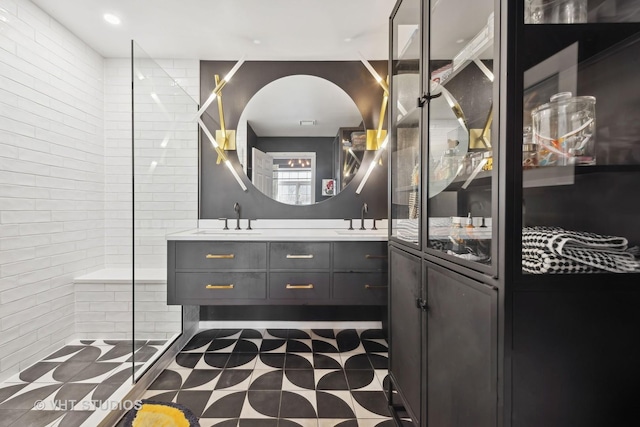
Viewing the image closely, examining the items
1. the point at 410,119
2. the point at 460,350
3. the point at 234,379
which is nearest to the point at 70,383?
the point at 234,379

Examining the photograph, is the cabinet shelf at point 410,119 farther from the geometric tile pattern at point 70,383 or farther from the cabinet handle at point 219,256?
the geometric tile pattern at point 70,383

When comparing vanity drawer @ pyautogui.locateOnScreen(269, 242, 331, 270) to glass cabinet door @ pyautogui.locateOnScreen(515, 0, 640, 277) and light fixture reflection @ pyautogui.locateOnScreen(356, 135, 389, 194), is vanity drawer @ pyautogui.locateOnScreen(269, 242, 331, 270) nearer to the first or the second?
light fixture reflection @ pyautogui.locateOnScreen(356, 135, 389, 194)

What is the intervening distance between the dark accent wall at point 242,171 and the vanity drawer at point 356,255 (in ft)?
2.04

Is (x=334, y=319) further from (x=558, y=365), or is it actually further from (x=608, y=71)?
(x=608, y=71)

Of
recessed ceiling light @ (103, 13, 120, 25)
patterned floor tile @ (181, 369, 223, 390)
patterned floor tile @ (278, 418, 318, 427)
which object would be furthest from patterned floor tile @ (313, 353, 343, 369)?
recessed ceiling light @ (103, 13, 120, 25)

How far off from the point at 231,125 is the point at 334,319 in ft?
6.24

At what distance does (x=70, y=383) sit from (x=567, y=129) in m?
2.50

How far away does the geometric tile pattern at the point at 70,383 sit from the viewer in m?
1.42

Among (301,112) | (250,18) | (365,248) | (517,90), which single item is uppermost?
(250,18)

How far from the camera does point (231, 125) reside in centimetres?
261

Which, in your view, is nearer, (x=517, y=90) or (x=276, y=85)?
(x=517, y=90)

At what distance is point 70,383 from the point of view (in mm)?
1663

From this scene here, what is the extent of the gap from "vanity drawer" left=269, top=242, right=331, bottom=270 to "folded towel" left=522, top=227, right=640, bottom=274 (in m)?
1.39

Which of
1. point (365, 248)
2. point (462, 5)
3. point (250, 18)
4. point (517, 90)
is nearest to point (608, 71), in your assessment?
point (517, 90)
